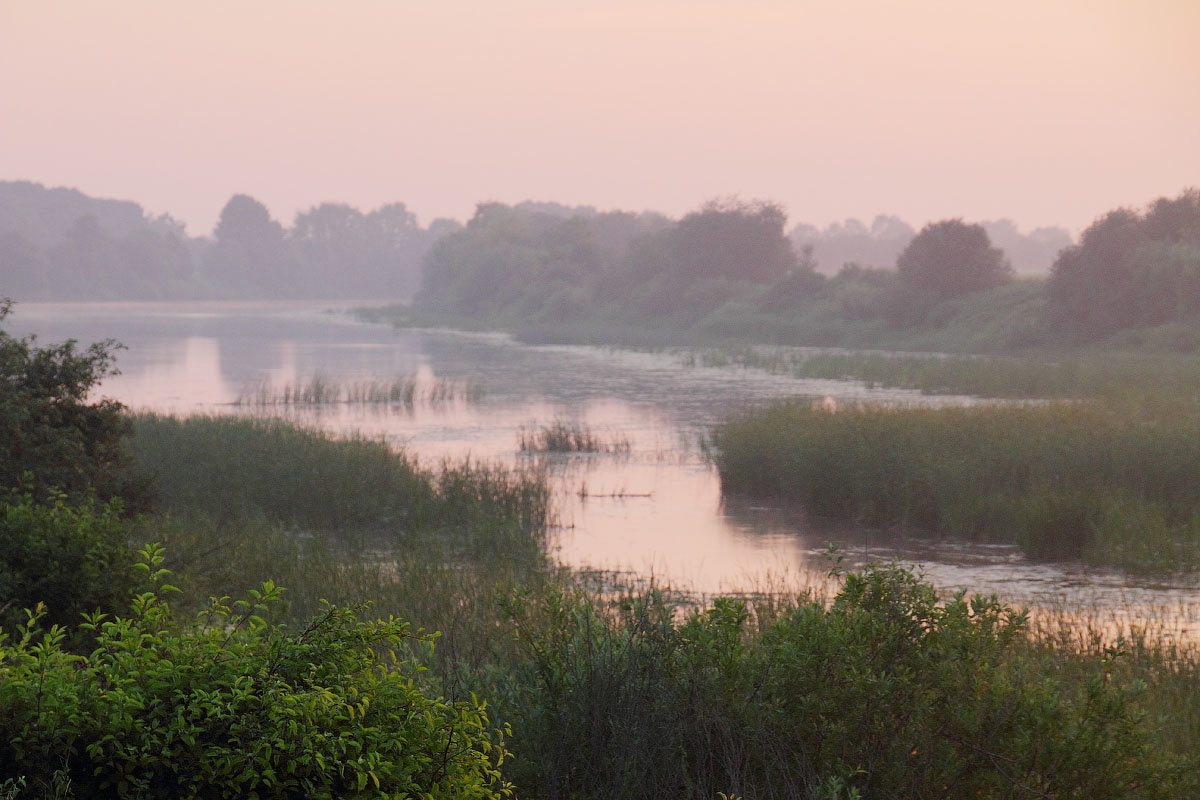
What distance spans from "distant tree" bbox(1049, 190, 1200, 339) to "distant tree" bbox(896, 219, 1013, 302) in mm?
7917

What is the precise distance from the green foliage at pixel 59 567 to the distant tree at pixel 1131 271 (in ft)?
137

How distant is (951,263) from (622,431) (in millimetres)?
35715

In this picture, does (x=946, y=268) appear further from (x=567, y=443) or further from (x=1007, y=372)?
(x=567, y=443)

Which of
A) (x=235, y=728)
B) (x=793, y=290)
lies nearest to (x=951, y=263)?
(x=793, y=290)

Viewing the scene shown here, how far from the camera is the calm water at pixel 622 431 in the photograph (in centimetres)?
1402

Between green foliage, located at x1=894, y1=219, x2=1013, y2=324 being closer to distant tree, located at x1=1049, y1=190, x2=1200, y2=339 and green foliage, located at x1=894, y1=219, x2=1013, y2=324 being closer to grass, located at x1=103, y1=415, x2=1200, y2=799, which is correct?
distant tree, located at x1=1049, y1=190, x2=1200, y2=339

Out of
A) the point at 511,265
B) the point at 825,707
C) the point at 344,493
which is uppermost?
the point at 511,265

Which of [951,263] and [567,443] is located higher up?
[951,263]

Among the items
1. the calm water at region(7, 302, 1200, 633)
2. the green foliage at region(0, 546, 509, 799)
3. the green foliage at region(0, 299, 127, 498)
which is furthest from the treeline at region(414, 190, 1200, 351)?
the green foliage at region(0, 546, 509, 799)

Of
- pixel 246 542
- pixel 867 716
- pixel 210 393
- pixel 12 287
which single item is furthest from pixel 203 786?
pixel 12 287

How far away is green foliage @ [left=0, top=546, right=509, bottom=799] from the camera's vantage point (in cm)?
380

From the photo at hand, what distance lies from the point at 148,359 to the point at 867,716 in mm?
53623

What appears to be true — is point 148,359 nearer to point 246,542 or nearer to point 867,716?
point 246,542

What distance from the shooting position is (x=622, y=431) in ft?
91.0
